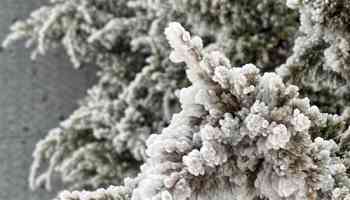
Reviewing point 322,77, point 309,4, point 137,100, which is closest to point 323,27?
point 309,4

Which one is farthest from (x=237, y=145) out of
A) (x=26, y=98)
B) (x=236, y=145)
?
(x=26, y=98)

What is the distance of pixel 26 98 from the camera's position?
3.04 metres

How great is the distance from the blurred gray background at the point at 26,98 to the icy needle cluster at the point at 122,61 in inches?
8.8

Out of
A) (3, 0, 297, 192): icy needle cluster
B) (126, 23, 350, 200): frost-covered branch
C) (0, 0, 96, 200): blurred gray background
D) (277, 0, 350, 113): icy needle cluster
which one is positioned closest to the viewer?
(126, 23, 350, 200): frost-covered branch

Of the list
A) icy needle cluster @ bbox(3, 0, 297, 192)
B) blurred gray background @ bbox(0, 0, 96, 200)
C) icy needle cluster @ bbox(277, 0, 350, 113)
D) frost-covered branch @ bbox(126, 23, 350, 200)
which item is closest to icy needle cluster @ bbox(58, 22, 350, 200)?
frost-covered branch @ bbox(126, 23, 350, 200)

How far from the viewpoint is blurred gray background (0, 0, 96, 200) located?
298 centimetres

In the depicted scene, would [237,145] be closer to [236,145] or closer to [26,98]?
[236,145]

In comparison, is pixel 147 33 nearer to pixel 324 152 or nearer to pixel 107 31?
pixel 107 31

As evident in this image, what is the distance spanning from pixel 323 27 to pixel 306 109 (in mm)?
391

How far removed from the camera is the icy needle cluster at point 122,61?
212cm

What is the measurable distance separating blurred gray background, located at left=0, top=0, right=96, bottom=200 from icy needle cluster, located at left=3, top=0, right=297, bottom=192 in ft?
0.74

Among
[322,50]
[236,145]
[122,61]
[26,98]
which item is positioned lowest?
[236,145]

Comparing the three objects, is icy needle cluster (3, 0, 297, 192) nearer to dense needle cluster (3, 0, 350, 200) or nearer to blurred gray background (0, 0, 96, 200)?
dense needle cluster (3, 0, 350, 200)

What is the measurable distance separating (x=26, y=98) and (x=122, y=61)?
66cm
